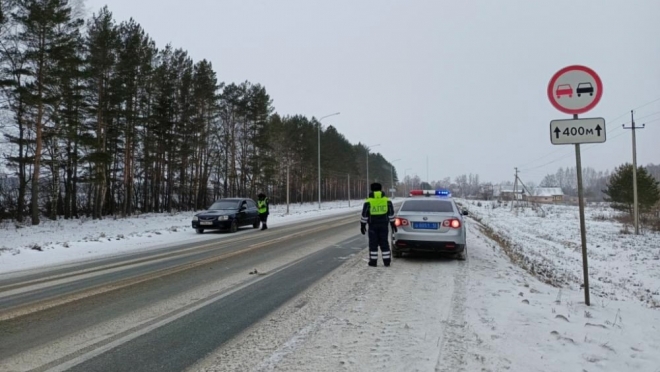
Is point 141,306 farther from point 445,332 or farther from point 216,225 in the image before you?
point 216,225

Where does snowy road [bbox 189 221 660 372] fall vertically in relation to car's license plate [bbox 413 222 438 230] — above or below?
below

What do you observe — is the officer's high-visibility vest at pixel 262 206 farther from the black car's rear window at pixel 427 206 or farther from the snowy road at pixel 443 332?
the snowy road at pixel 443 332

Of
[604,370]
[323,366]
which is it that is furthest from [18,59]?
[604,370]

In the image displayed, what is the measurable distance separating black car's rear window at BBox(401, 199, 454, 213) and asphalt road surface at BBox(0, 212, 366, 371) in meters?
2.08

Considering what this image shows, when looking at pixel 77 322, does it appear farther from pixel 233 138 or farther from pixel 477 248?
pixel 233 138

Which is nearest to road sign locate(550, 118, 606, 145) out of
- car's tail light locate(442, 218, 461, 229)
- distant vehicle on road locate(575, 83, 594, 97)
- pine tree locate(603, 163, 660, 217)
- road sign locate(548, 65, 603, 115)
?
road sign locate(548, 65, 603, 115)

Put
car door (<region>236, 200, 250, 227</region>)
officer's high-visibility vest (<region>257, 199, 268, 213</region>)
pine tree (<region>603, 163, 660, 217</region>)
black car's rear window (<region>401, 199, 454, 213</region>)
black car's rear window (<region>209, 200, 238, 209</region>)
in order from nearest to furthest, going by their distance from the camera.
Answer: black car's rear window (<region>401, 199, 454, 213</region>) → car door (<region>236, 200, 250, 227</region>) → black car's rear window (<region>209, 200, 238, 209</region>) → officer's high-visibility vest (<region>257, 199, 268, 213</region>) → pine tree (<region>603, 163, 660, 217</region>)

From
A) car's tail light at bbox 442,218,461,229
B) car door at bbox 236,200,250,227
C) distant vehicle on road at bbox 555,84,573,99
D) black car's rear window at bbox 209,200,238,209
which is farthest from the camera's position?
black car's rear window at bbox 209,200,238,209

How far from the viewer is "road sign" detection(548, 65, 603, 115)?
571 cm

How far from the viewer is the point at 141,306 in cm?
587

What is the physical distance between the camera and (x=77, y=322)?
16.8 feet

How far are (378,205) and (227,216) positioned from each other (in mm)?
11568

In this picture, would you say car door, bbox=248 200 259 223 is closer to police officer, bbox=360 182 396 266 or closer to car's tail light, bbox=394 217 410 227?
car's tail light, bbox=394 217 410 227

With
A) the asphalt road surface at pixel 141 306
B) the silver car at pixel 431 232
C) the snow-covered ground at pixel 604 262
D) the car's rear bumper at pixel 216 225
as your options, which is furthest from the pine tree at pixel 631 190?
the asphalt road surface at pixel 141 306
